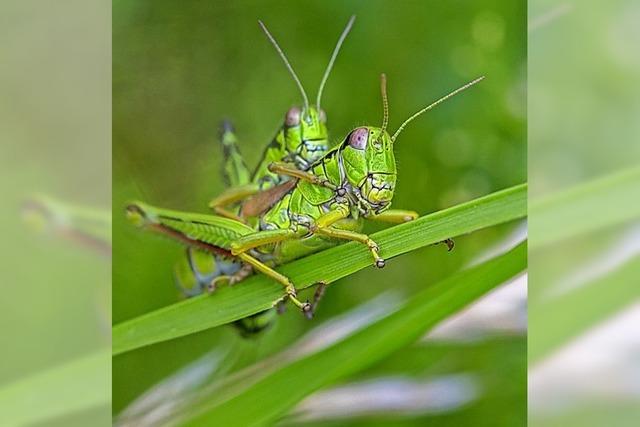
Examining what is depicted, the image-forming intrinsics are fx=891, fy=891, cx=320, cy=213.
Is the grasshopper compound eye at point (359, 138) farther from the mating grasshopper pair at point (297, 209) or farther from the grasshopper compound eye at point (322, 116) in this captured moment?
the grasshopper compound eye at point (322, 116)

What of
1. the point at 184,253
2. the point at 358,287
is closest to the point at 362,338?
the point at 358,287

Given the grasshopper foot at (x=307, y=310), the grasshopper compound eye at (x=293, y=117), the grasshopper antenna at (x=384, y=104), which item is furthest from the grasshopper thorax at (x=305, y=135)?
the grasshopper foot at (x=307, y=310)

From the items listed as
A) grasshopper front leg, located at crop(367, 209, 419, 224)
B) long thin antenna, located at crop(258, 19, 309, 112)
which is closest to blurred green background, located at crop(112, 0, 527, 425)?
long thin antenna, located at crop(258, 19, 309, 112)

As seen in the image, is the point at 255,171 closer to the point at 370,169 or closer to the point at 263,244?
the point at 263,244
